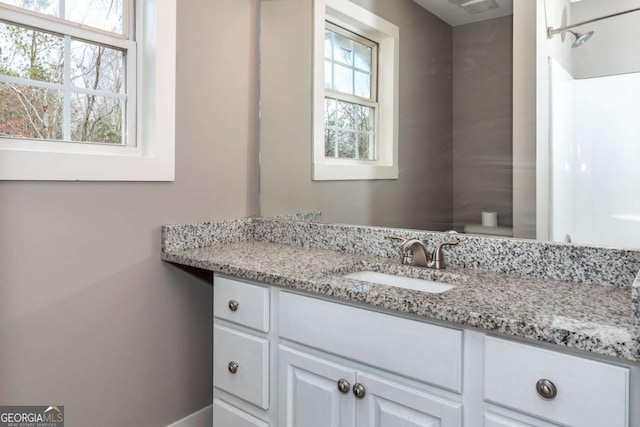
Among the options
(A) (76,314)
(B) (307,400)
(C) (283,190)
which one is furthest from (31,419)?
(C) (283,190)

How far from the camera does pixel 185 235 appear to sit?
5.84 ft

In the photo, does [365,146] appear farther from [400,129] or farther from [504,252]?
[504,252]

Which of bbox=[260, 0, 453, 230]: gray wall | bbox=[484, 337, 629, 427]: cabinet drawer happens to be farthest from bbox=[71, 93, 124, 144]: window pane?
bbox=[484, 337, 629, 427]: cabinet drawer

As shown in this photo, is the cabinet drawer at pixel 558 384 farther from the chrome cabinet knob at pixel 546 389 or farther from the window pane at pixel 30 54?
the window pane at pixel 30 54

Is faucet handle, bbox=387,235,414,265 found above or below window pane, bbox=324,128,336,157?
below

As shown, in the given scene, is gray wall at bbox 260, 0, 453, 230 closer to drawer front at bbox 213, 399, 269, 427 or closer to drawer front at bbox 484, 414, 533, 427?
drawer front at bbox 484, 414, 533, 427

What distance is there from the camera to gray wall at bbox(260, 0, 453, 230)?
1540mm

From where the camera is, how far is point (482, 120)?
4.74 ft

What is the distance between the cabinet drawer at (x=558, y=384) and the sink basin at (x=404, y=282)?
1.25 ft

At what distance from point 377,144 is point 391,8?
1.71 ft

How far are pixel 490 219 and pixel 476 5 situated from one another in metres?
0.70

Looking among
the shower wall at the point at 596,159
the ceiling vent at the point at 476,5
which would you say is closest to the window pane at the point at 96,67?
the ceiling vent at the point at 476,5

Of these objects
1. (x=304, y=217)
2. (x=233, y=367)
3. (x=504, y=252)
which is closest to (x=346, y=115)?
(x=304, y=217)

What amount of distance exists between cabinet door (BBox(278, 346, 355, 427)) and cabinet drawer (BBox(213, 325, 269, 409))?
8 cm
